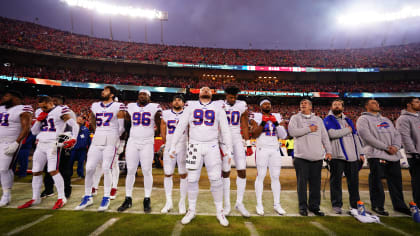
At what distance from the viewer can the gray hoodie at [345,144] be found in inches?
172

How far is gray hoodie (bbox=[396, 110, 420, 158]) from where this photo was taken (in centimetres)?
445

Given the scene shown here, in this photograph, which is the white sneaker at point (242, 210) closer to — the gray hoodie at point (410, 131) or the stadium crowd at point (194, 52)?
the gray hoodie at point (410, 131)

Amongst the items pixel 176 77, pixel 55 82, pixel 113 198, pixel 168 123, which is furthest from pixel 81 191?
pixel 176 77

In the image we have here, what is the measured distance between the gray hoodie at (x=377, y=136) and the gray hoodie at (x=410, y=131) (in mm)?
223

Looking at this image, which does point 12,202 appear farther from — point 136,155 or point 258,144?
point 258,144

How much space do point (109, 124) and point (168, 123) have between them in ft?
4.42

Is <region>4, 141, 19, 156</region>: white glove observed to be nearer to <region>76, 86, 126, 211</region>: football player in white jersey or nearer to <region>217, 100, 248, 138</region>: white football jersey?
<region>76, 86, 126, 211</region>: football player in white jersey

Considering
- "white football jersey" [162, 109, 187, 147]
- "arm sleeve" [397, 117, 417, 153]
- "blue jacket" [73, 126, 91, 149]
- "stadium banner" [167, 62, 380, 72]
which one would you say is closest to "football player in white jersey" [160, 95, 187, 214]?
"white football jersey" [162, 109, 187, 147]

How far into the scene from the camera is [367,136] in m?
4.45

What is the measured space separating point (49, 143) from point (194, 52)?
3480cm

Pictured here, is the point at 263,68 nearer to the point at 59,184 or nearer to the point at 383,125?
the point at 383,125

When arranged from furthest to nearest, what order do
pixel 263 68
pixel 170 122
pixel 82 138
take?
pixel 263 68, pixel 82 138, pixel 170 122

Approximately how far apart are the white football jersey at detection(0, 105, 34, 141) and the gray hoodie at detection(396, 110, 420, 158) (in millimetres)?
9208

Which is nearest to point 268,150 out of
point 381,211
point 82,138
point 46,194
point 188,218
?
point 188,218
